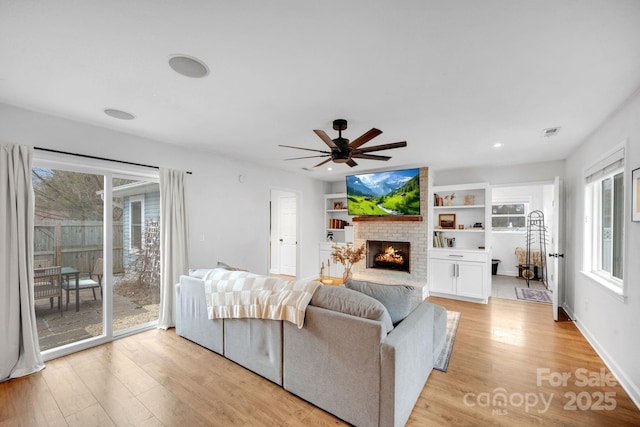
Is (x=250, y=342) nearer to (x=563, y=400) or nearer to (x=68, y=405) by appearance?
(x=68, y=405)

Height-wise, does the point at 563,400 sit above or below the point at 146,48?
below

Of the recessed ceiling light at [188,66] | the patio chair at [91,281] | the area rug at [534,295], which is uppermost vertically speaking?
the recessed ceiling light at [188,66]

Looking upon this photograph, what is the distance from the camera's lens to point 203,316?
2934 mm

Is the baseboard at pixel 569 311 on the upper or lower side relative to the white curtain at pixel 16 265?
lower

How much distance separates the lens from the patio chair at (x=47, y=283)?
9.07ft

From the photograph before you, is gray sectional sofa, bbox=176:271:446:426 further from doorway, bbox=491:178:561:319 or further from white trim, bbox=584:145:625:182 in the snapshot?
doorway, bbox=491:178:561:319

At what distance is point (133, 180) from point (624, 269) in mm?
5084

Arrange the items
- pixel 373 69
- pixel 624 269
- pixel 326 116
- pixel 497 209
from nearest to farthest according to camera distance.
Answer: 1. pixel 373 69
2. pixel 624 269
3. pixel 326 116
4. pixel 497 209

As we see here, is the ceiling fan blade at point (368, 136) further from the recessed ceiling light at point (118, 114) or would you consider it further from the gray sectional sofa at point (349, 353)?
the recessed ceiling light at point (118, 114)

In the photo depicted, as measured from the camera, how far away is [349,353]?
1.86 m

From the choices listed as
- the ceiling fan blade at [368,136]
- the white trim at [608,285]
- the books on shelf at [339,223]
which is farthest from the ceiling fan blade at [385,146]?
the books on shelf at [339,223]

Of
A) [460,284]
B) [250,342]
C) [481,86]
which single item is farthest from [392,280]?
[481,86]

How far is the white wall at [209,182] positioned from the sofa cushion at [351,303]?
100 inches

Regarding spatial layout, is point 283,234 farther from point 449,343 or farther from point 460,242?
point 449,343
